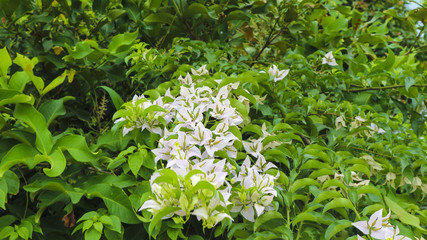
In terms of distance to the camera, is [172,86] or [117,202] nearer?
[117,202]

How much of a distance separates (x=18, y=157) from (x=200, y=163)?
47 centimetres

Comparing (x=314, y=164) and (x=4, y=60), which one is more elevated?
(x=4, y=60)

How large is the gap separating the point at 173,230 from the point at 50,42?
1.16m

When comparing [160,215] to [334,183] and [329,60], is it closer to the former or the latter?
[334,183]

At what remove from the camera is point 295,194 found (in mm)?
1006

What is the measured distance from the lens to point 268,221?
93 cm

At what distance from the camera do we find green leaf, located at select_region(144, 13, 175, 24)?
1654 mm

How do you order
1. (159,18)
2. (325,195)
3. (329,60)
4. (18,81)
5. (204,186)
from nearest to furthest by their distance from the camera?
(204,186) → (325,195) → (18,81) → (329,60) → (159,18)

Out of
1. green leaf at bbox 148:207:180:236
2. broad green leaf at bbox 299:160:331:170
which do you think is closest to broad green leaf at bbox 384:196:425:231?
broad green leaf at bbox 299:160:331:170

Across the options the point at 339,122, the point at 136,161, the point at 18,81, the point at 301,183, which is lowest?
the point at 339,122

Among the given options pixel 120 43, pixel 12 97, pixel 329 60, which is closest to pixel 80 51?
pixel 120 43

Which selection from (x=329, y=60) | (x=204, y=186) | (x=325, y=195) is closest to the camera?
(x=204, y=186)

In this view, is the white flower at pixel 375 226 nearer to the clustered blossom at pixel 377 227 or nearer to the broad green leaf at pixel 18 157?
the clustered blossom at pixel 377 227

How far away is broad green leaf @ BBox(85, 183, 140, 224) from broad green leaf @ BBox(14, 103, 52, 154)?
173mm
